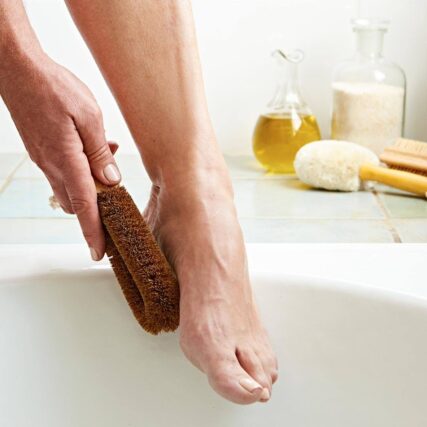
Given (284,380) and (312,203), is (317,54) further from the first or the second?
(284,380)

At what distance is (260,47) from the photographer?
69.0 inches

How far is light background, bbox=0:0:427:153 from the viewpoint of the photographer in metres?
1.73

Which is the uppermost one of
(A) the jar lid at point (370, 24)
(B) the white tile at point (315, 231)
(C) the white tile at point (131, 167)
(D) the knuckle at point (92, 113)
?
(D) the knuckle at point (92, 113)

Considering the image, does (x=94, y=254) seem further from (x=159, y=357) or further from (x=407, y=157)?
(x=407, y=157)

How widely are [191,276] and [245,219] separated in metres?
0.59

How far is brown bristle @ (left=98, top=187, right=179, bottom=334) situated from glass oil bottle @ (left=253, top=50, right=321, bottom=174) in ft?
2.76

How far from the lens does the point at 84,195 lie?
0.79 m

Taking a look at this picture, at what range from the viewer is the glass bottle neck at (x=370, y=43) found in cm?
162

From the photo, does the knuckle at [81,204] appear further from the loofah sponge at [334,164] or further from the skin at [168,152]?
the loofah sponge at [334,164]

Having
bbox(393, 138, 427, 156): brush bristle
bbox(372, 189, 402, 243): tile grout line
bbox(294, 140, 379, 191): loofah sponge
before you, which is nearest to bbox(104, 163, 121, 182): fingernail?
bbox(372, 189, 402, 243): tile grout line

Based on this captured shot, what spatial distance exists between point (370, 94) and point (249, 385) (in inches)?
39.0

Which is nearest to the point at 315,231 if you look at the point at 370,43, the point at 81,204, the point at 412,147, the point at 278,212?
the point at 278,212

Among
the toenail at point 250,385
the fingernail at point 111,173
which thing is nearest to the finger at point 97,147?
the fingernail at point 111,173

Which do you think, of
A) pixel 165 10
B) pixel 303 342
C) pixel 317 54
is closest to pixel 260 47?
pixel 317 54
